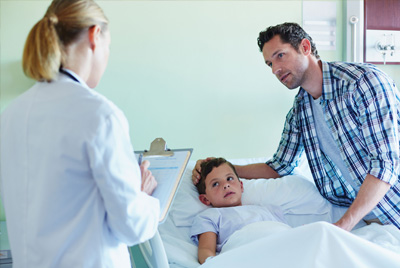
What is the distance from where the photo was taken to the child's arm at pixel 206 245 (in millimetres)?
1772

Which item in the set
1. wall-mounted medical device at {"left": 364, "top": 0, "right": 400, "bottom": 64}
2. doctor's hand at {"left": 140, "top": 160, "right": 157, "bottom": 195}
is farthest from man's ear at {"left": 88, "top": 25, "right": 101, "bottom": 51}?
wall-mounted medical device at {"left": 364, "top": 0, "right": 400, "bottom": 64}

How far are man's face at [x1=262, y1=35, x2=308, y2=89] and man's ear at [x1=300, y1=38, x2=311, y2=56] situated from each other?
0.01 meters

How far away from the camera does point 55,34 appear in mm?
999

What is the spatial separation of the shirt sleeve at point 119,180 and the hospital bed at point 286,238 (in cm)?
47

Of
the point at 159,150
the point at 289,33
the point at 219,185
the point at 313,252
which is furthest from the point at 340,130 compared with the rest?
the point at 159,150

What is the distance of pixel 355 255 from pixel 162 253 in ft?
2.02

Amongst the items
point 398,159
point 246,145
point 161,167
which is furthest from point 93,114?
point 246,145

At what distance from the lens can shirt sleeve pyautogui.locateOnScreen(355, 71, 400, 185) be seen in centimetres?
183

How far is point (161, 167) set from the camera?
1.33 metres

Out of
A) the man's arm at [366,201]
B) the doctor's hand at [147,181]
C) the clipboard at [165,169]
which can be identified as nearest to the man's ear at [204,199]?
the man's arm at [366,201]

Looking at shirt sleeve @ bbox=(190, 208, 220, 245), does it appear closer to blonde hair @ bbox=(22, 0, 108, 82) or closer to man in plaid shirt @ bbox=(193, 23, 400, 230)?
man in plaid shirt @ bbox=(193, 23, 400, 230)

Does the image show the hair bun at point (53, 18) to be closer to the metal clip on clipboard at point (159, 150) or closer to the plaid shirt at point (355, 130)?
the metal clip on clipboard at point (159, 150)

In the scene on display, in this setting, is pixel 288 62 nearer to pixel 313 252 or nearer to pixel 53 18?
pixel 313 252

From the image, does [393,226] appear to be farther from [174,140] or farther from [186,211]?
[174,140]
